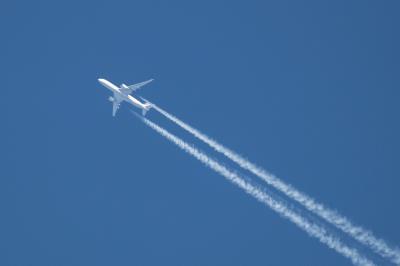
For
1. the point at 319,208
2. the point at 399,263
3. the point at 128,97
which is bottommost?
the point at 399,263

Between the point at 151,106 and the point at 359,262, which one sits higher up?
the point at 151,106

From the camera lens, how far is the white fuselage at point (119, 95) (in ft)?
372

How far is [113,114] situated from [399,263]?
5584 centimetres

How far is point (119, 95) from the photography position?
116 metres

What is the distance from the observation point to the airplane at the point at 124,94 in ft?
370

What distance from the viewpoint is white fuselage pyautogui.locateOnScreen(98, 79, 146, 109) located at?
372ft

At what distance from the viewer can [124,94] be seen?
115 meters

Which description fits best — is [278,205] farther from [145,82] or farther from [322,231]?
[145,82]

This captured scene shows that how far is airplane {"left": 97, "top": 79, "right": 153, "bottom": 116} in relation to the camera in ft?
370

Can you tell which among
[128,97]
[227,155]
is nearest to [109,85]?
[128,97]

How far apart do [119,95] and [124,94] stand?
1.04 metres

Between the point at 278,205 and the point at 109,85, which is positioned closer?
the point at 278,205

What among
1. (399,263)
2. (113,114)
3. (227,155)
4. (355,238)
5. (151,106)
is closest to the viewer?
(399,263)

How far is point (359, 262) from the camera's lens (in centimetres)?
8188
